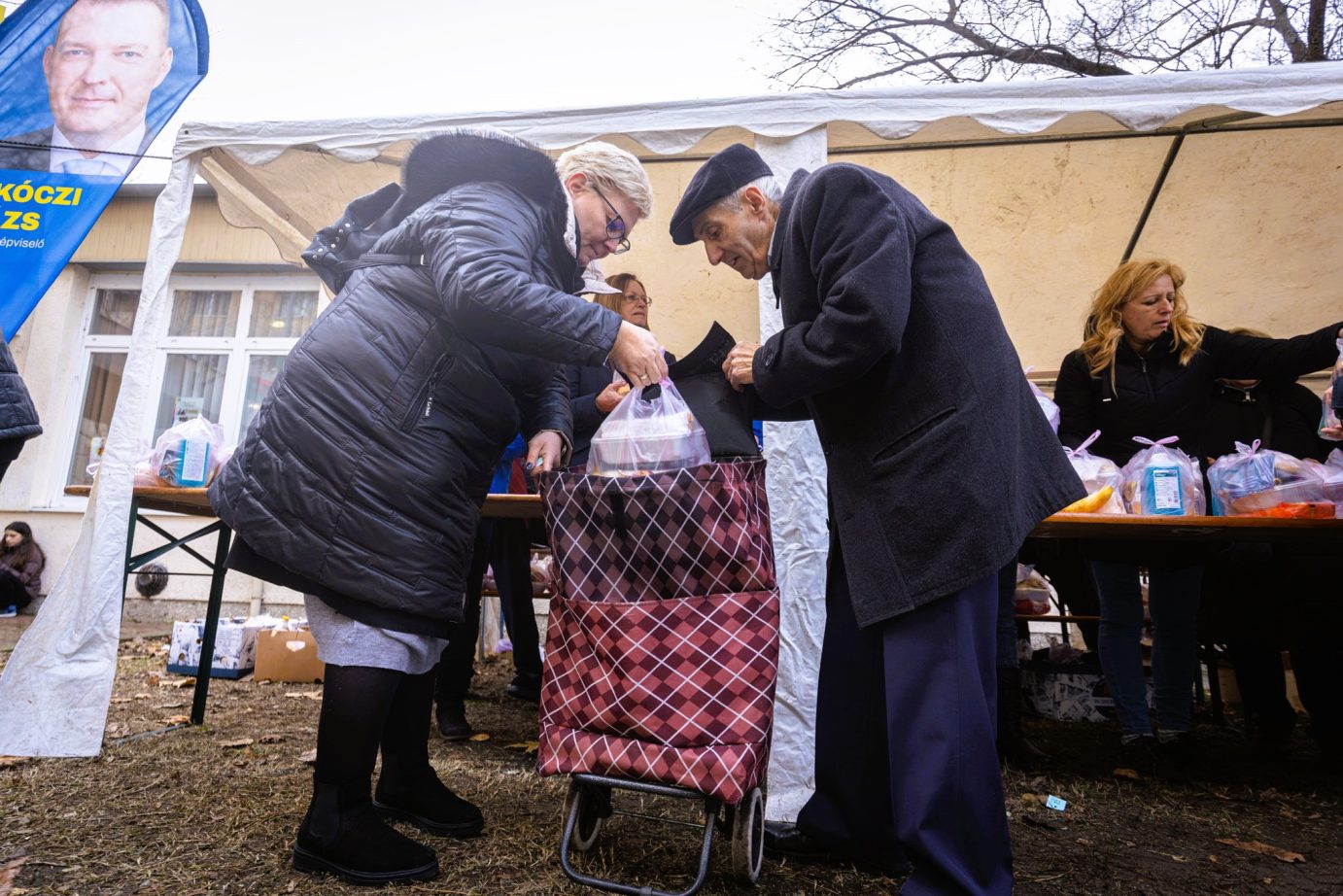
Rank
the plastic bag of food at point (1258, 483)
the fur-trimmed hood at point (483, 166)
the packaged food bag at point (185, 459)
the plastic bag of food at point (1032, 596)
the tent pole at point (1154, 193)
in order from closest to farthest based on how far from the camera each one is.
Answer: the fur-trimmed hood at point (483, 166)
the plastic bag of food at point (1258, 483)
the packaged food bag at point (185, 459)
the tent pole at point (1154, 193)
the plastic bag of food at point (1032, 596)

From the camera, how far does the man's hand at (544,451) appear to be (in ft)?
6.64

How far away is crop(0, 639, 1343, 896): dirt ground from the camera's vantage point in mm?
1697

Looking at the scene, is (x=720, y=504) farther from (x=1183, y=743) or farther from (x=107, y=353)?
(x=107, y=353)

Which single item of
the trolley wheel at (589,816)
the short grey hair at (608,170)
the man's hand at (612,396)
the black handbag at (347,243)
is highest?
the short grey hair at (608,170)

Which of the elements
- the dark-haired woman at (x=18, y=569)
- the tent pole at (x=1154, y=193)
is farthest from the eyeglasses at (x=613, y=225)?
the dark-haired woman at (x=18, y=569)

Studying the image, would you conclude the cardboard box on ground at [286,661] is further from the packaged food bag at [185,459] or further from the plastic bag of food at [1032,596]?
the plastic bag of food at [1032,596]

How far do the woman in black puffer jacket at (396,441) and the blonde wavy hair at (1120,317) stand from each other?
2.30m

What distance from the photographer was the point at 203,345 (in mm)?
9547

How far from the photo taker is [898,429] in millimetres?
1513

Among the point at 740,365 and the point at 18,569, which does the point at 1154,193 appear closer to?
the point at 740,365

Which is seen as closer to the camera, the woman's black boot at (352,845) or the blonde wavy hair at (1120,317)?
the woman's black boot at (352,845)

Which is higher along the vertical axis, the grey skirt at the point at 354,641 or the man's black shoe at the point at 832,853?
the grey skirt at the point at 354,641

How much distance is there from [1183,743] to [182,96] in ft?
19.1

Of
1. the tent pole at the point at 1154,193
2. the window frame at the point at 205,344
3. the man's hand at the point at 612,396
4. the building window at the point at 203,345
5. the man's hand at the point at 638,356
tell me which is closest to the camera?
the man's hand at the point at 638,356
